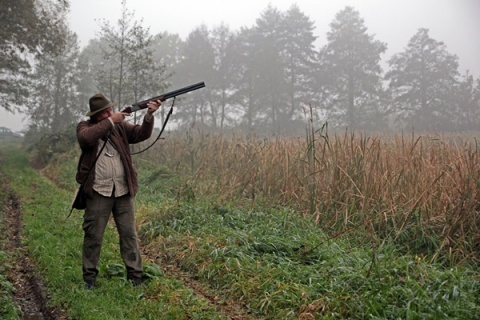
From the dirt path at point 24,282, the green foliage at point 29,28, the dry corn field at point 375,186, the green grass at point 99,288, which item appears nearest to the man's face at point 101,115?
the green grass at point 99,288

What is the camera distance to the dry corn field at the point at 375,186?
204 inches

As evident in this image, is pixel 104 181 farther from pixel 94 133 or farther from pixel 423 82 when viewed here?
pixel 423 82

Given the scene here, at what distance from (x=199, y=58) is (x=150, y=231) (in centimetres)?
3148

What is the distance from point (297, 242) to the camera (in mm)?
5176

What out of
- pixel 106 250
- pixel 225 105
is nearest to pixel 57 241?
pixel 106 250

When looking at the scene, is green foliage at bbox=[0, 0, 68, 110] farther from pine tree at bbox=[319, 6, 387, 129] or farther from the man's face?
pine tree at bbox=[319, 6, 387, 129]

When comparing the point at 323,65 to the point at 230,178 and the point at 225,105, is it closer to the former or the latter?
the point at 225,105

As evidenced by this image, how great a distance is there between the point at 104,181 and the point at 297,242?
8.19ft

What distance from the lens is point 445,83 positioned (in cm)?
3050

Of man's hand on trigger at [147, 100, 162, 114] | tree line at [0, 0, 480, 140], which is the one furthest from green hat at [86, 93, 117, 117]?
tree line at [0, 0, 480, 140]

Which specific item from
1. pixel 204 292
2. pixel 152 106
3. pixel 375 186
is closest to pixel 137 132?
pixel 152 106

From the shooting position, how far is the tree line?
28.2 meters

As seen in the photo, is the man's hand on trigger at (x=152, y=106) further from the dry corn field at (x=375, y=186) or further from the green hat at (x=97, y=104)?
the dry corn field at (x=375, y=186)

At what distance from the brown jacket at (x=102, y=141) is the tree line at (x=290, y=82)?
68.8ft
